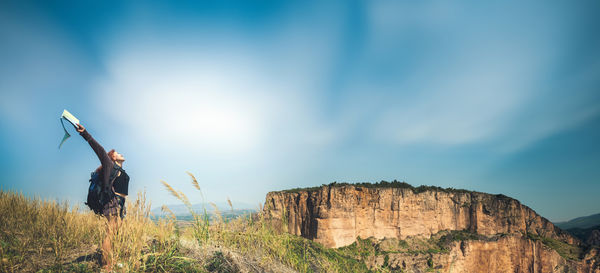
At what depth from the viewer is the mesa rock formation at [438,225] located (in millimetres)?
48781

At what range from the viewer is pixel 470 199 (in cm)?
6631

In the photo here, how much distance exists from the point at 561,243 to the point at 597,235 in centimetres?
3261

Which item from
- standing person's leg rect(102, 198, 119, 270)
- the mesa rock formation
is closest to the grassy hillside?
standing person's leg rect(102, 198, 119, 270)

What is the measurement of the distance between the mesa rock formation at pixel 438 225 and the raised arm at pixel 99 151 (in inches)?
1701

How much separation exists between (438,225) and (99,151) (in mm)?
70325

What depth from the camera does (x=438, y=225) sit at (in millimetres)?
59688

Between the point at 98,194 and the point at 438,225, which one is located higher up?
the point at 98,194

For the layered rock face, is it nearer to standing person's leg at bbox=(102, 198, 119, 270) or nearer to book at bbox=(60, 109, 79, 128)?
standing person's leg at bbox=(102, 198, 119, 270)

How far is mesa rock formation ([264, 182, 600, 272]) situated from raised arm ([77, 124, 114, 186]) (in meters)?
43.2

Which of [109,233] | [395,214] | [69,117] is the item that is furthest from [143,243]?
[395,214]

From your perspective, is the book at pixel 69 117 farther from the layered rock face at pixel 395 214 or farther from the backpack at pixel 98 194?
the layered rock face at pixel 395 214

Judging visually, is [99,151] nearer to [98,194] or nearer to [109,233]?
[98,194]

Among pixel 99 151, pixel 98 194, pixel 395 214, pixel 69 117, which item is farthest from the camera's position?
pixel 395 214

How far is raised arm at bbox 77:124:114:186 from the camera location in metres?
2.96
